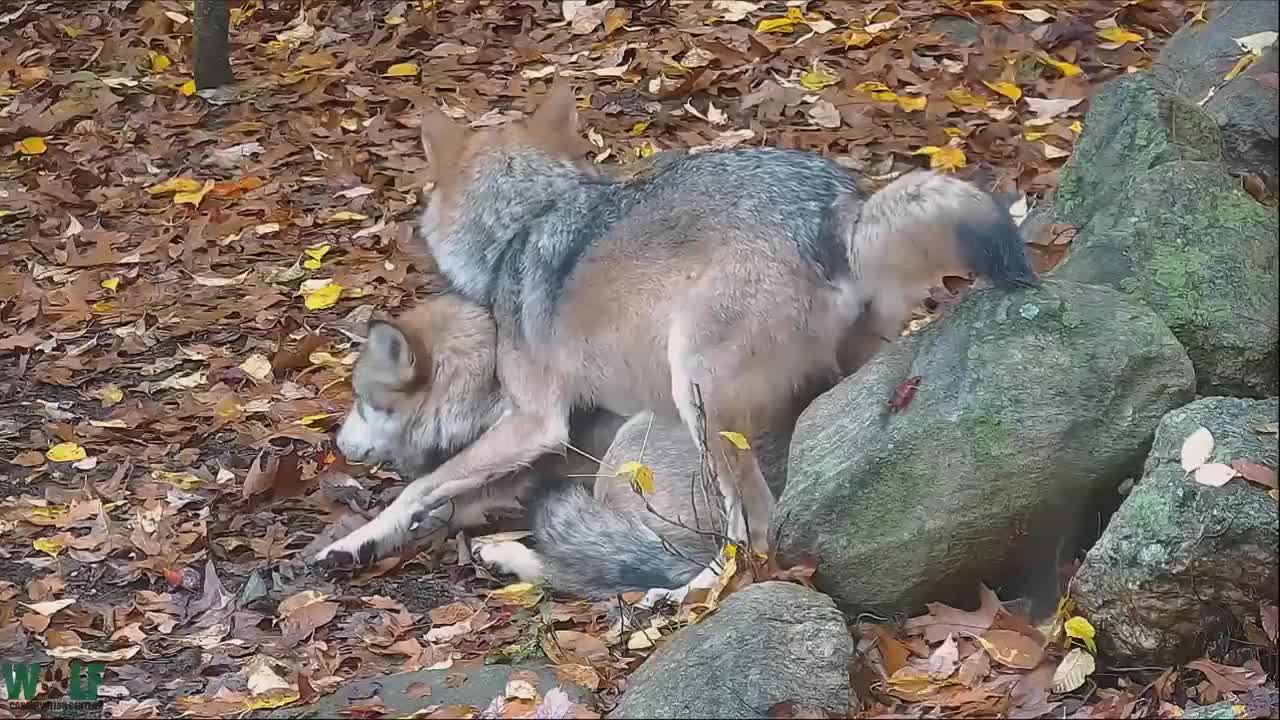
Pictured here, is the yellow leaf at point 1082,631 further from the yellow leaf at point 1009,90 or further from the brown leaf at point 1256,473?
the yellow leaf at point 1009,90

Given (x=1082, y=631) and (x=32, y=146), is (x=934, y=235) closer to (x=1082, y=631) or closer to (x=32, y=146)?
(x=1082, y=631)

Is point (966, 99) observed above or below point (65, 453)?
above

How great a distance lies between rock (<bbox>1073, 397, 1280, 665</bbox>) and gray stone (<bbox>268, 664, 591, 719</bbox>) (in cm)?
152

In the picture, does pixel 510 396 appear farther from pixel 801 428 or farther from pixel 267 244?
pixel 267 244

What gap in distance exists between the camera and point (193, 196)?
32.5 feet

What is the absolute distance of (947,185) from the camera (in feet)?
17.9

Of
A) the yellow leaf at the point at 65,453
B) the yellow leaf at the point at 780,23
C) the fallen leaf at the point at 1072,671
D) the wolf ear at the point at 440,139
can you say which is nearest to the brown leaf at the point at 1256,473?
the fallen leaf at the point at 1072,671

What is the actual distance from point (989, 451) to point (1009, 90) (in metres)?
5.07

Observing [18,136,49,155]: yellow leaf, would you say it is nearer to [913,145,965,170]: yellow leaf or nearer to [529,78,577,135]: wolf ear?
[529,78,577,135]: wolf ear

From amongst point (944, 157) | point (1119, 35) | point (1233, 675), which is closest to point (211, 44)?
point (944, 157)

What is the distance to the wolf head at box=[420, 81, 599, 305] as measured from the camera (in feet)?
22.0

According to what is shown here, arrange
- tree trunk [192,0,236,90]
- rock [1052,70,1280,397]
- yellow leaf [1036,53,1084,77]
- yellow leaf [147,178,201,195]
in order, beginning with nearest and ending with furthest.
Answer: rock [1052,70,1280,397] → yellow leaf [1036,53,1084,77] → yellow leaf [147,178,201,195] → tree trunk [192,0,236,90]

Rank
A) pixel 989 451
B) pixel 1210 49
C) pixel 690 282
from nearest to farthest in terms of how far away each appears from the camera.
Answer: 1. pixel 989 451
2. pixel 690 282
3. pixel 1210 49

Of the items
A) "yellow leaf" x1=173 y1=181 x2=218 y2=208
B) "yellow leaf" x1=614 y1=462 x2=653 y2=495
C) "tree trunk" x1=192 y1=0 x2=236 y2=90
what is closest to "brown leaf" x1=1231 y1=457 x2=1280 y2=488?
"yellow leaf" x1=614 y1=462 x2=653 y2=495
